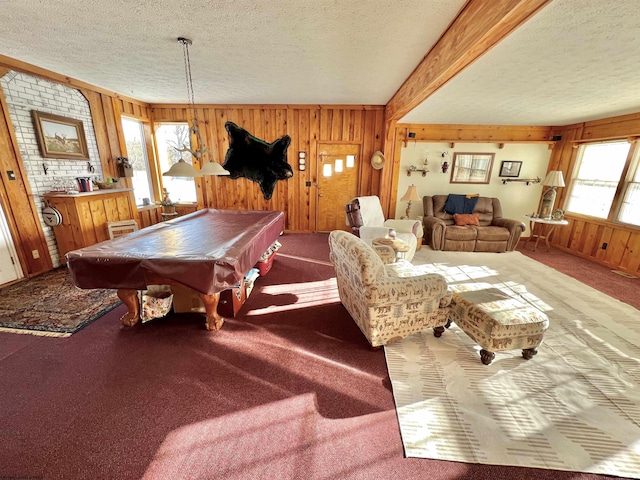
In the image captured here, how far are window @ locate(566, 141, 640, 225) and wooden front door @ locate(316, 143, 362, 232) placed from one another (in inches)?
163

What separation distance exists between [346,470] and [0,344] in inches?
114

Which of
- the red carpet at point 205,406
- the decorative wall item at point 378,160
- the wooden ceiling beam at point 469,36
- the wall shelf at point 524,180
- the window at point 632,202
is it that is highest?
the wooden ceiling beam at point 469,36

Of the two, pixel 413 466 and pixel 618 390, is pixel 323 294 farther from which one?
pixel 618 390

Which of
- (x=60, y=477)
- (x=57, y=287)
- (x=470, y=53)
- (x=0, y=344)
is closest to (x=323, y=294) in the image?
(x=60, y=477)

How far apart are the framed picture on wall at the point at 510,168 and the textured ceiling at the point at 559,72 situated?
2.91ft

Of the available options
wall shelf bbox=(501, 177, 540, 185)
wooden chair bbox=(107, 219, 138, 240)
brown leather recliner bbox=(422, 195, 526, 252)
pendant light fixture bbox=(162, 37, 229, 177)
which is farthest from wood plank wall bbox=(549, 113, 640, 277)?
wooden chair bbox=(107, 219, 138, 240)

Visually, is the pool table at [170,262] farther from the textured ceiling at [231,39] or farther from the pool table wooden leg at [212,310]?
the textured ceiling at [231,39]

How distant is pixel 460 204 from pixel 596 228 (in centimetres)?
212

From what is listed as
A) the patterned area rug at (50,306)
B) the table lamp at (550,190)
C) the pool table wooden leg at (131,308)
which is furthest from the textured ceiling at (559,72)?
the patterned area rug at (50,306)

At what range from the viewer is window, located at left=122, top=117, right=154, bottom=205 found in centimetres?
502

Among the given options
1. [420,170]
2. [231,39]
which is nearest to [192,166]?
[231,39]

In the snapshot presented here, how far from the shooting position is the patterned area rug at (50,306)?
7.66 ft

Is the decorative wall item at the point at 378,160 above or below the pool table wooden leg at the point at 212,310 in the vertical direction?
above

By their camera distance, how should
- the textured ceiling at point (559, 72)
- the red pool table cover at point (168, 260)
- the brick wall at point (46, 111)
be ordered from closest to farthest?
the textured ceiling at point (559, 72) < the red pool table cover at point (168, 260) < the brick wall at point (46, 111)
